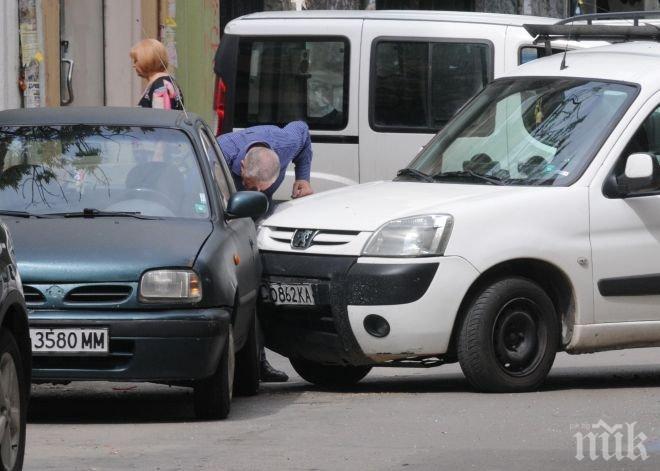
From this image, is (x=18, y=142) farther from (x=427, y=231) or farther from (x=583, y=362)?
(x=583, y=362)

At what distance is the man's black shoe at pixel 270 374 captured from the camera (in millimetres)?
11125

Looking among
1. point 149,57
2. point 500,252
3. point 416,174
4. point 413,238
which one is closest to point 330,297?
point 413,238

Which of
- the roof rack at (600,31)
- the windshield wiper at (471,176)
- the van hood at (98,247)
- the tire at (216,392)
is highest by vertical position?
the roof rack at (600,31)

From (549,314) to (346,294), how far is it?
44.0 inches

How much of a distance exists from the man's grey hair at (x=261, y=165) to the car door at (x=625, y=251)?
81.6 inches

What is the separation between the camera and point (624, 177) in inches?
404

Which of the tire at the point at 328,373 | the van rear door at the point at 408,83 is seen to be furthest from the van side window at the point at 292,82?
the tire at the point at 328,373

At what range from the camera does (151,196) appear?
31.7 feet

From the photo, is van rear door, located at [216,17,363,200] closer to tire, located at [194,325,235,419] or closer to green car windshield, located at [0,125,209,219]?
green car windshield, located at [0,125,209,219]

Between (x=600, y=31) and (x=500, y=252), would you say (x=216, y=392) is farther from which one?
(x=600, y=31)

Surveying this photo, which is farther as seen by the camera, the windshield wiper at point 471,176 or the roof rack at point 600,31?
the roof rack at point 600,31

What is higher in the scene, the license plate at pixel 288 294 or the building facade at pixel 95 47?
the building facade at pixel 95 47

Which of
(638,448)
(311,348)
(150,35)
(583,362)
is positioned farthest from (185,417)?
(150,35)

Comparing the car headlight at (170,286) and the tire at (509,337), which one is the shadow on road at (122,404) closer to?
the car headlight at (170,286)
